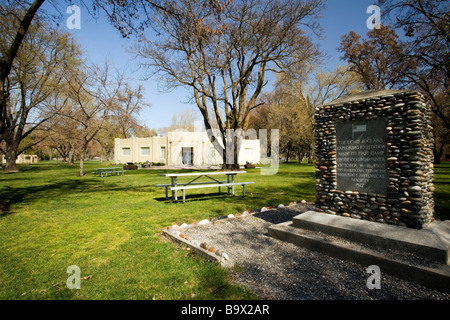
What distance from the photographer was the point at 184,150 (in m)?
36.2

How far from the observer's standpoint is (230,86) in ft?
70.0

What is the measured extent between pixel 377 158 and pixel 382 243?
A: 1497mm

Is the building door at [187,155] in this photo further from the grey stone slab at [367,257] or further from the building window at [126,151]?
the grey stone slab at [367,257]

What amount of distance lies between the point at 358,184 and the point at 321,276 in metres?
2.16

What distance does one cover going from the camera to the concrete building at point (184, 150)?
35219 millimetres

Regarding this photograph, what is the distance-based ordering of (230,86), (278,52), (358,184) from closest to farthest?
(358,184) < (278,52) < (230,86)

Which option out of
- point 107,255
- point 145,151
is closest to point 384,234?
point 107,255

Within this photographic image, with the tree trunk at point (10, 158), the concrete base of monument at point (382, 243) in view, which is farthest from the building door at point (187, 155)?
the concrete base of monument at point (382, 243)

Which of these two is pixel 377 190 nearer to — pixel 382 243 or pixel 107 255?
pixel 382 243

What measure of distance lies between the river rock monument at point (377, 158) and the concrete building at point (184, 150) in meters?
29.7

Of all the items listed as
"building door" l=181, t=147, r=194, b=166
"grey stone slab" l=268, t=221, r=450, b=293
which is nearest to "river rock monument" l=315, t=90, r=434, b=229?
"grey stone slab" l=268, t=221, r=450, b=293
